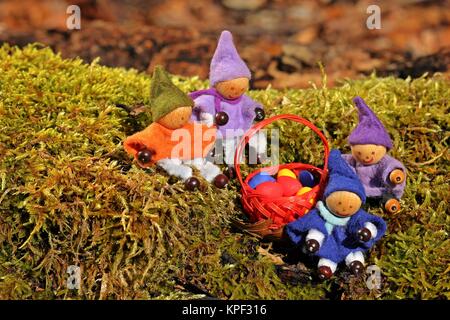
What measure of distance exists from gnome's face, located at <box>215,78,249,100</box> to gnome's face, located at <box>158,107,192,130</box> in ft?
0.69

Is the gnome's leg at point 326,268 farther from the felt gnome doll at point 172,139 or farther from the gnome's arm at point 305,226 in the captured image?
the felt gnome doll at point 172,139

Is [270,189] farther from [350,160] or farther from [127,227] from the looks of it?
[127,227]

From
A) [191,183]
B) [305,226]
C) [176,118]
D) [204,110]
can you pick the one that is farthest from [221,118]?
[305,226]

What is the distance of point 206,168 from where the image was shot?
2.69 m

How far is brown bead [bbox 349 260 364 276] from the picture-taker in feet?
8.06

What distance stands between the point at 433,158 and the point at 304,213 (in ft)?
2.94

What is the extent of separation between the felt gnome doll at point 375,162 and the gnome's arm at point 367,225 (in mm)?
166

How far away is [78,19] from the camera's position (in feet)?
19.4

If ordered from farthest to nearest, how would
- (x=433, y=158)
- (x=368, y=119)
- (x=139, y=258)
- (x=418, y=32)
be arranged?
1. (x=418, y=32)
2. (x=433, y=158)
3. (x=368, y=119)
4. (x=139, y=258)

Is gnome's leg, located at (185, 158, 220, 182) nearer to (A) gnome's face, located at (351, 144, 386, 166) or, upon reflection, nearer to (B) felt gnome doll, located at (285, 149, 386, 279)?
(B) felt gnome doll, located at (285, 149, 386, 279)

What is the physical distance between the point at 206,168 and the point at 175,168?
148 millimetres

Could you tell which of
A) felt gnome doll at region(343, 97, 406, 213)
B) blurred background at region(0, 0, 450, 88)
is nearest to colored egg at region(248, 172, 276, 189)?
felt gnome doll at region(343, 97, 406, 213)
